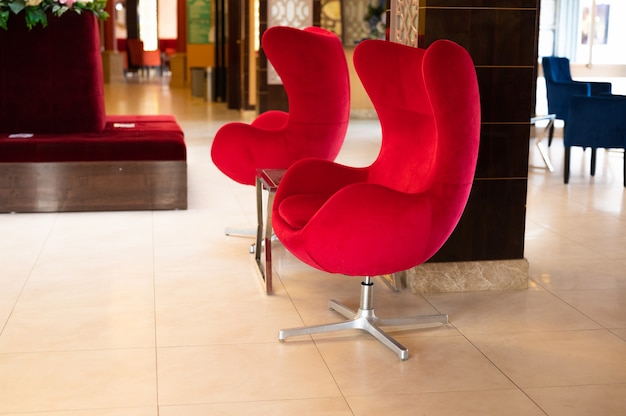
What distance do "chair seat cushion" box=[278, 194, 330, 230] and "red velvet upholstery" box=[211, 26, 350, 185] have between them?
3.76ft

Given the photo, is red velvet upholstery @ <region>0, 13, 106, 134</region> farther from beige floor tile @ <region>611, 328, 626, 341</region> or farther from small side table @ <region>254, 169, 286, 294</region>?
beige floor tile @ <region>611, 328, 626, 341</region>

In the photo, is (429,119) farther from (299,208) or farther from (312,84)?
(312,84)

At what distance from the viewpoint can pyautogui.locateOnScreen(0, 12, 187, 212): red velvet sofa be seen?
5371 mm

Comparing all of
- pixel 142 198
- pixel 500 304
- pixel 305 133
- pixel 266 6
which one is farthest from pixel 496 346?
pixel 266 6

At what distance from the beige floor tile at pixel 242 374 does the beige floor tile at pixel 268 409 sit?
1.3 inches

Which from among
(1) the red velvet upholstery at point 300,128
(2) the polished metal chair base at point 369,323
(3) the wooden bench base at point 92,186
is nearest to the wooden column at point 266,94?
(3) the wooden bench base at point 92,186

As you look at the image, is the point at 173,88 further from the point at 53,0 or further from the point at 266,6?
the point at 53,0

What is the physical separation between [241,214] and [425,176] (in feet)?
7.99

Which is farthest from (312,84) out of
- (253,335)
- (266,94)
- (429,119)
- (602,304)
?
(266,94)

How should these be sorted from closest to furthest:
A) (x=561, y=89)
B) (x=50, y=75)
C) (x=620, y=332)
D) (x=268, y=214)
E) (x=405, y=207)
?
(x=405, y=207), (x=620, y=332), (x=268, y=214), (x=50, y=75), (x=561, y=89)

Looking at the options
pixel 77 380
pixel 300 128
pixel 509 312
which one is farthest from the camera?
pixel 300 128

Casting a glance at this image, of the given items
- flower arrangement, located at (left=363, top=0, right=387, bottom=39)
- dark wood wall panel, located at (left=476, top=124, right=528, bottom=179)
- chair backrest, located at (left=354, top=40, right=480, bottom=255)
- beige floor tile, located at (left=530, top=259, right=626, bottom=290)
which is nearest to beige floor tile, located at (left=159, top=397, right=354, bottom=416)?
chair backrest, located at (left=354, top=40, right=480, bottom=255)

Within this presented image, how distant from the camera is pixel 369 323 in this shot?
3174 mm

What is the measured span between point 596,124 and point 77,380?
541cm
